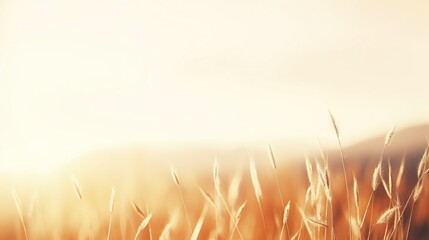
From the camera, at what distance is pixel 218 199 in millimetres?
982

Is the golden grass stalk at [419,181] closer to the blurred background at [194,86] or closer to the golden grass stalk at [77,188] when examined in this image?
the blurred background at [194,86]

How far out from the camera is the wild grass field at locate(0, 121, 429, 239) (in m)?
0.89

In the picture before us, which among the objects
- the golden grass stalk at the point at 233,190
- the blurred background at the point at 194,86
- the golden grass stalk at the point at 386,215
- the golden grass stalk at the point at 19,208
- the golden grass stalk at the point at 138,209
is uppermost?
the blurred background at the point at 194,86

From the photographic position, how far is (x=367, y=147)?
111cm

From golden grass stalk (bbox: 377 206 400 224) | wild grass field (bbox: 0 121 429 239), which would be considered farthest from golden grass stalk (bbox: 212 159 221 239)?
golden grass stalk (bbox: 377 206 400 224)

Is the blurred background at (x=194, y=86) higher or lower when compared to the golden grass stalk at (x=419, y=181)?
higher

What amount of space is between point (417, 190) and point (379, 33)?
0.37 metres

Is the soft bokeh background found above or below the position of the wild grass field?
above

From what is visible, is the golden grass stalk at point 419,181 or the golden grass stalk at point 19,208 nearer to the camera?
the golden grass stalk at point 19,208

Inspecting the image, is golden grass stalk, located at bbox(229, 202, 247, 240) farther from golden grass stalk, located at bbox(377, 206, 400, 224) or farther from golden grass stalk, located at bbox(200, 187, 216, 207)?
golden grass stalk, located at bbox(377, 206, 400, 224)

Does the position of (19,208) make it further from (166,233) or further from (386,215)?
(386,215)

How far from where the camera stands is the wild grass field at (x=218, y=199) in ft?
2.91

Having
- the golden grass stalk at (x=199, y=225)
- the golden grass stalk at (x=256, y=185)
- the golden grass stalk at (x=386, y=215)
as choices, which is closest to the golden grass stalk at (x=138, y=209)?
the golden grass stalk at (x=199, y=225)

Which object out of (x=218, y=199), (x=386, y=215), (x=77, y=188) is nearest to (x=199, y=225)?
(x=218, y=199)
